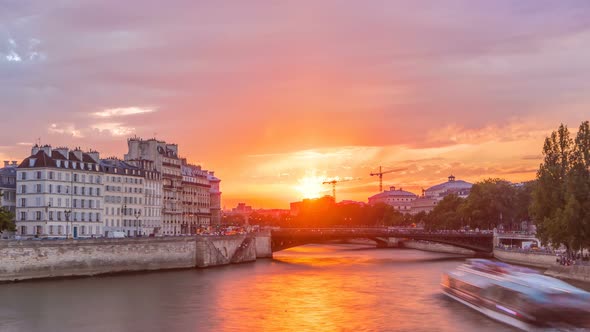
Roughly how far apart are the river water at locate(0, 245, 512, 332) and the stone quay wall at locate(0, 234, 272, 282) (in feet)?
7.86

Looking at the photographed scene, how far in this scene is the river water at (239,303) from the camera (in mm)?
44812

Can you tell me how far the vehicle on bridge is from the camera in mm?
39250

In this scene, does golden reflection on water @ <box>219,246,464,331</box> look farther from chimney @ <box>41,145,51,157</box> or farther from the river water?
chimney @ <box>41,145,51,157</box>

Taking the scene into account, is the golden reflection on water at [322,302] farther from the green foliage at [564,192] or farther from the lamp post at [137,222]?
the lamp post at [137,222]

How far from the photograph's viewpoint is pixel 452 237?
108875mm

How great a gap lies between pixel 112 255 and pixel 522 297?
43.5 m

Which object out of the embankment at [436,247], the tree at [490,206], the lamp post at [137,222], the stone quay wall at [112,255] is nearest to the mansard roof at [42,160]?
the lamp post at [137,222]

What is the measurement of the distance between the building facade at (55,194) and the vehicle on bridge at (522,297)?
173 feet

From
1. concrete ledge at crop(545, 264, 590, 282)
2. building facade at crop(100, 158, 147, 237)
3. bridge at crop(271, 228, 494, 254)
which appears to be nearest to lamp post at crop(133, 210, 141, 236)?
building facade at crop(100, 158, 147, 237)

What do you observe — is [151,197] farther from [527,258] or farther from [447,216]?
[447,216]

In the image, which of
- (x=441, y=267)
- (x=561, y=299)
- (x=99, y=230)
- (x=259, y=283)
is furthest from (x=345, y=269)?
(x=561, y=299)

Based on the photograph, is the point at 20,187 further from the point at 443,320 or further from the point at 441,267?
the point at 443,320

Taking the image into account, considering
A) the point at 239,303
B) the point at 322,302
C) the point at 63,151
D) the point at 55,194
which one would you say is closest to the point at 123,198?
the point at 63,151

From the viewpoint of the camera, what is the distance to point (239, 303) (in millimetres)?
53688
